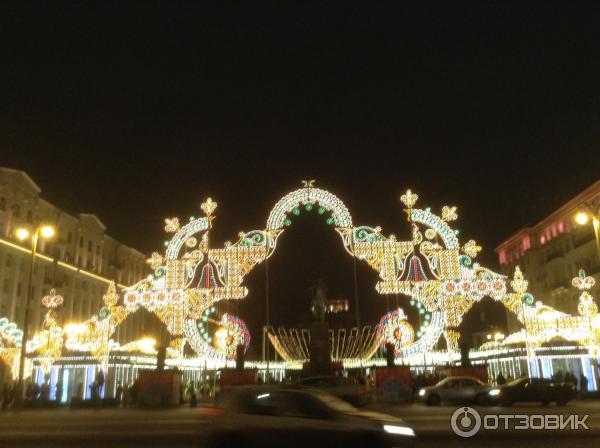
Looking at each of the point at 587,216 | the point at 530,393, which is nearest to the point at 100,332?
the point at 530,393

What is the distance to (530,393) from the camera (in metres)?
24.7

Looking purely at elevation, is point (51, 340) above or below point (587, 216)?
below

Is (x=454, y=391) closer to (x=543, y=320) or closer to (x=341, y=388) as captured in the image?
(x=341, y=388)

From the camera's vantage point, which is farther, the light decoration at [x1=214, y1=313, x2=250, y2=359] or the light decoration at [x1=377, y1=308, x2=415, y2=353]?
the light decoration at [x1=214, y1=313, x2=250, y2=359]

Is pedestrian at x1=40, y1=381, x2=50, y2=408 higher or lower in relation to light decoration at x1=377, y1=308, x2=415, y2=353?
lower

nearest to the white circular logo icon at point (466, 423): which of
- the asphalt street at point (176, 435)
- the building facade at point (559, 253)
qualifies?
the asphalt street at point (176, 435)

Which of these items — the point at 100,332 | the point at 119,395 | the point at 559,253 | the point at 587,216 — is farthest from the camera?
the point at 559,253

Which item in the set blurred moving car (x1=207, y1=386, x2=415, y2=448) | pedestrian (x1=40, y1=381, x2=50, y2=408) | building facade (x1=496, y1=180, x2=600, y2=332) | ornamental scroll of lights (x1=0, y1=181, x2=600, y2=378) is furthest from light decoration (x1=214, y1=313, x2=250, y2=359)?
building facade (x1=496, y1=180, x2=600, y2=332)

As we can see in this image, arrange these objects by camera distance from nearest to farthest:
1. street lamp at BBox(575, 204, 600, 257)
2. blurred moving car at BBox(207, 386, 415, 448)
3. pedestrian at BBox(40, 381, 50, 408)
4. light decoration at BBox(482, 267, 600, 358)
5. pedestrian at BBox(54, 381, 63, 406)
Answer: blurred moving car at BBox(207, 386, 415, 448), street lamp at BBox(575, 204, 600, 257), pedestrian at BBox(40, 381, 50, 408), pedestrian at BBox(54, 381, 63, 406), light decoration at BBox(482, 267, 600, 358)

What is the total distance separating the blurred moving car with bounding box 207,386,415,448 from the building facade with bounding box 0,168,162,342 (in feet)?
104

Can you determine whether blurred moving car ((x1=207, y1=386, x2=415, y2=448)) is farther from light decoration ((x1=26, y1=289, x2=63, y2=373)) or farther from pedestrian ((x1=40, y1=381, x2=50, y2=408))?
light decoration ((x1=26, y1=289, x2=63, y2=373))

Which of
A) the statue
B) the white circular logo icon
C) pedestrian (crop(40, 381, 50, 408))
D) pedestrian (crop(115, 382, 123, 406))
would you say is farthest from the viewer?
the statue

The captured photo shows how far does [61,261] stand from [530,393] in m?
46.8

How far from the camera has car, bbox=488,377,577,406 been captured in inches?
974
